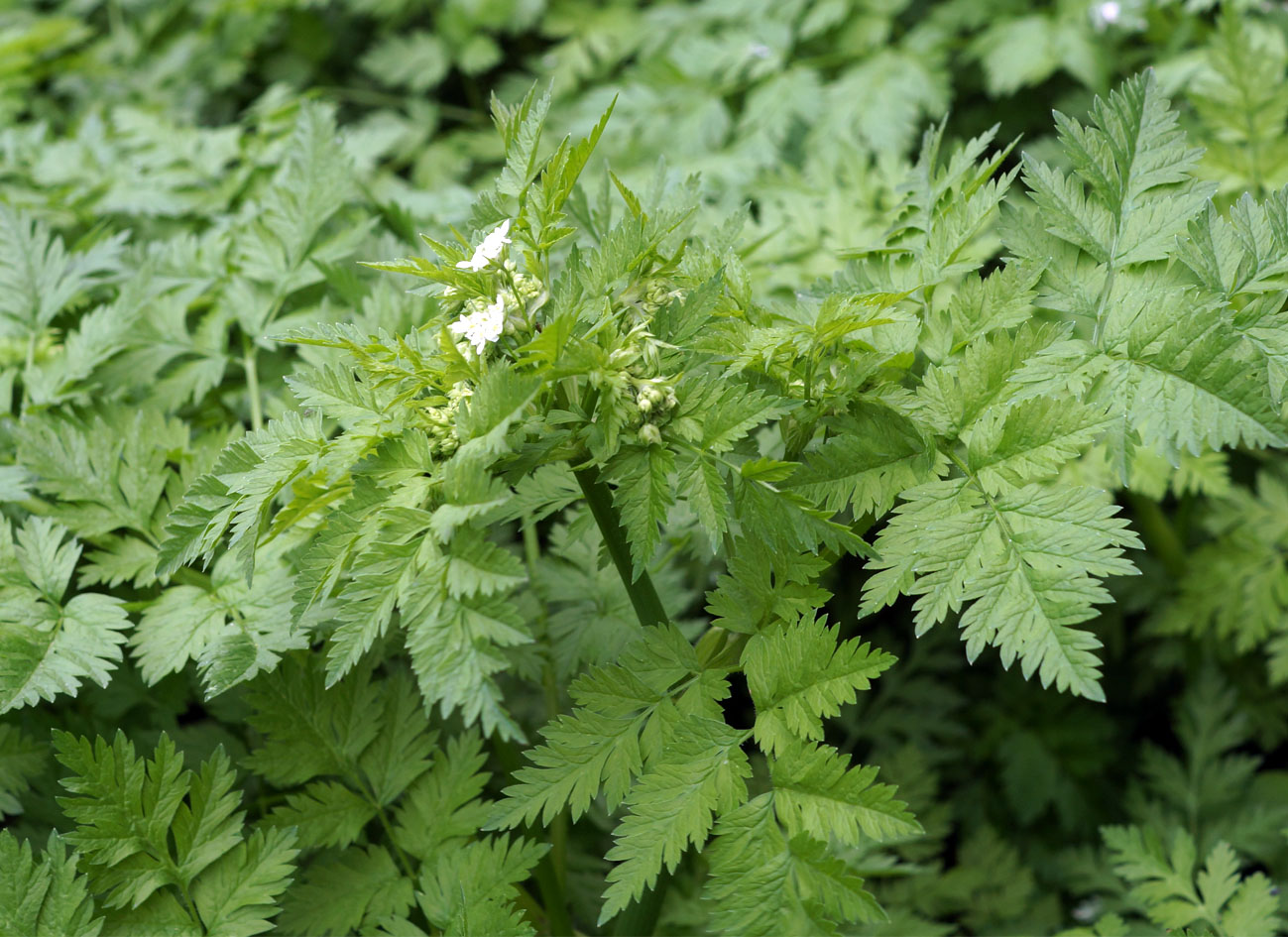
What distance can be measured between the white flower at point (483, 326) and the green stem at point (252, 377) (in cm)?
64

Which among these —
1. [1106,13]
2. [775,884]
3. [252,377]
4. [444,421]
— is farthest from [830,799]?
[1106,13]

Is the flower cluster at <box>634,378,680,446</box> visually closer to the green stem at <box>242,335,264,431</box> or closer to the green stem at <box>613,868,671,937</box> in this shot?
the green stem at <box>613,868,671,937</box>

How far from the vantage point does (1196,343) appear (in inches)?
42.8

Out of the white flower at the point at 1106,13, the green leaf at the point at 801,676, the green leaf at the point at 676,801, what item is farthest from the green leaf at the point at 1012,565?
the white flower at the point at 1106,13

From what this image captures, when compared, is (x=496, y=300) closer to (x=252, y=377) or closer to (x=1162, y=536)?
(x=252, y=377)

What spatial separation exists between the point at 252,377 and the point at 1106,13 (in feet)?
7.19

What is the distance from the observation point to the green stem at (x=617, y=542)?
3.80 feet

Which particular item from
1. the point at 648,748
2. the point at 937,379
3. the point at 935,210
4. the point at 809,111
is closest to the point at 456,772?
the point at 648,748

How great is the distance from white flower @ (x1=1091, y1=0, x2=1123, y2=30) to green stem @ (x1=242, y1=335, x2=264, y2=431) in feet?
7.07

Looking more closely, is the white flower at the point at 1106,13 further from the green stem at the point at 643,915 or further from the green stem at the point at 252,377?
the green stem at the point at 643,915

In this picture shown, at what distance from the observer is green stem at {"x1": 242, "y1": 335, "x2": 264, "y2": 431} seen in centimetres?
164

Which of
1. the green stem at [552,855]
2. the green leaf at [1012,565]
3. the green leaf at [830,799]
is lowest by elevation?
the green stem at [552,855]

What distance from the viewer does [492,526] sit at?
6.15 ft

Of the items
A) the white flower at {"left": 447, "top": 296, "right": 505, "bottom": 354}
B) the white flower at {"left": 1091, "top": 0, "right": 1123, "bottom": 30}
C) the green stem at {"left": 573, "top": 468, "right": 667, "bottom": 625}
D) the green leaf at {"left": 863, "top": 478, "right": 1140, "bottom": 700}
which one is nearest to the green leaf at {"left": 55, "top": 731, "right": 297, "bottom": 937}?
the green stem at {"left": 573, "top": 468, "right": 667, "bottom": 625}
